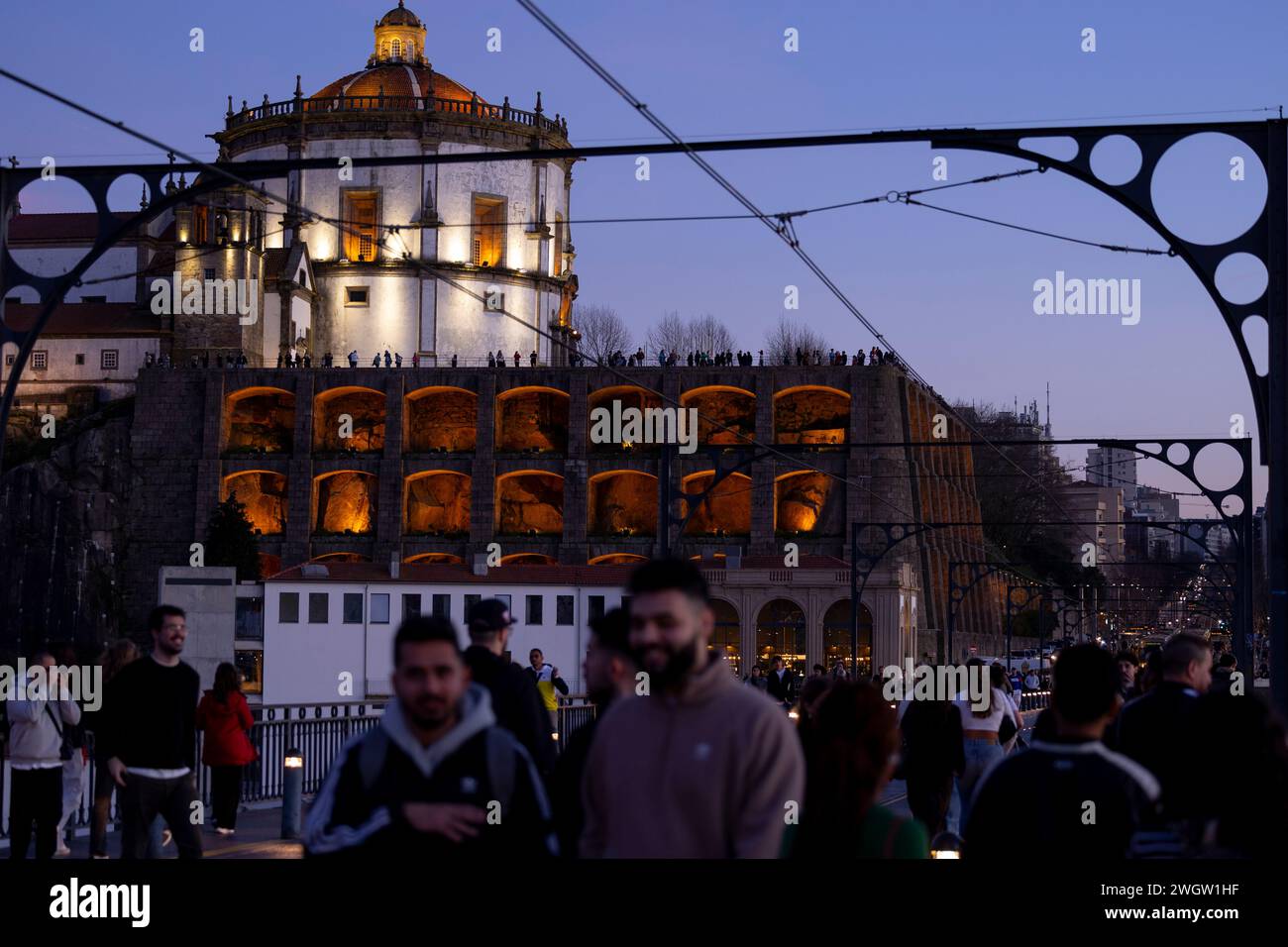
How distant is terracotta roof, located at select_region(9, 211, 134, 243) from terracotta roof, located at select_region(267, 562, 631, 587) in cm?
4946

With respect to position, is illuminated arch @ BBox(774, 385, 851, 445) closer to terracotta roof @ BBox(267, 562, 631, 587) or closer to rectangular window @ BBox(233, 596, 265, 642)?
terracotta roof @ BBox(267, 562, 631, 587)

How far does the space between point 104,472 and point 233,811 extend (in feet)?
225

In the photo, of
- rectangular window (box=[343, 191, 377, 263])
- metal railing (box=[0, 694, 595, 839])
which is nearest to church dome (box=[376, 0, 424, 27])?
rectangular window (box=[343, 191, 377, 263])

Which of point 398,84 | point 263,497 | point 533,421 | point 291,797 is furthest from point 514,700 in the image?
point 398,84

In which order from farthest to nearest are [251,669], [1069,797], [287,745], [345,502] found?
[345,502] < [251,669] < [287,745] < [1069,797]

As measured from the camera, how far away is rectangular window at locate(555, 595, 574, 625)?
50344 millimetres

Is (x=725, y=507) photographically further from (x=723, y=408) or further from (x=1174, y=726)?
(x=1174, y=726)

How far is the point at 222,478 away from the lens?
79.9 m

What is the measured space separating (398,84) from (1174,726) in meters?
88.6

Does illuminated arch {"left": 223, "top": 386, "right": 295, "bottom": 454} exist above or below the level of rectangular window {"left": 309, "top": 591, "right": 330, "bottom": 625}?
above

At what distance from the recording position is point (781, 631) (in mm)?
66875

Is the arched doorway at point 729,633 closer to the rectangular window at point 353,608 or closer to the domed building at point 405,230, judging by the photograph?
the rectangular window at point 353,608

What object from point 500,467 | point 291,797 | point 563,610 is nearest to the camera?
point 291,797
